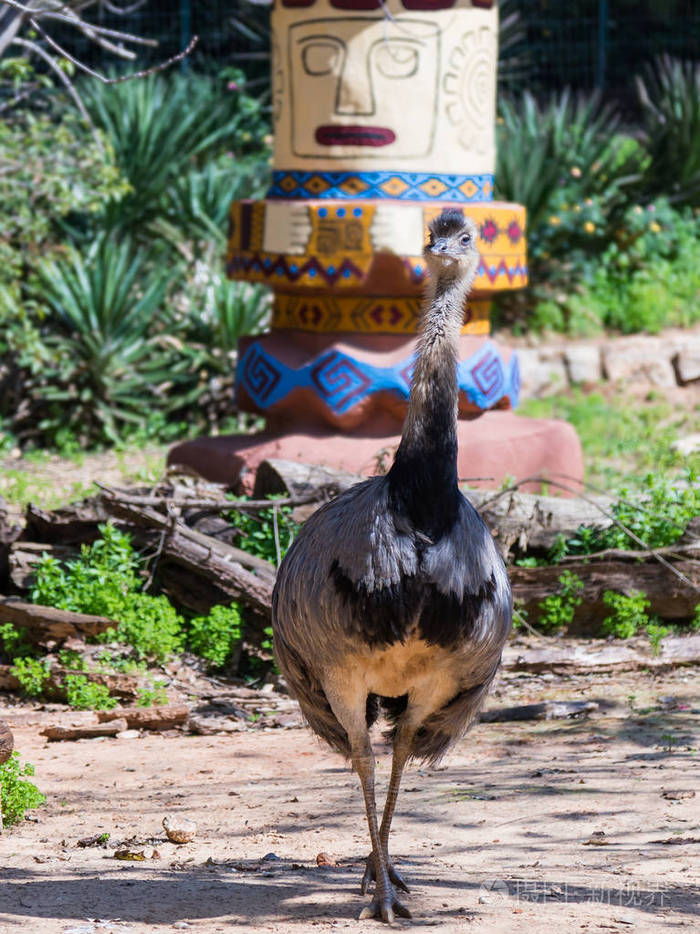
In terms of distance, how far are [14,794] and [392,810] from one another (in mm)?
1311

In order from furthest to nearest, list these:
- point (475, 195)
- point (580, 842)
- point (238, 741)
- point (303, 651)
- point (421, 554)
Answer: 1. point (475, 195)
2. point (238, 741)
3. point (580, 842)
4. point (303, 651)
5. point (421, 554)

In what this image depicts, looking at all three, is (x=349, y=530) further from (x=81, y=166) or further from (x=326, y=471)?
(x=81, y=166)

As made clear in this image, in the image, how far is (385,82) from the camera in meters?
7.61

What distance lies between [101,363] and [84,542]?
4188 millimetres

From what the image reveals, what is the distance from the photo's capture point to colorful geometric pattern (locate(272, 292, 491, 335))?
7.82 meters

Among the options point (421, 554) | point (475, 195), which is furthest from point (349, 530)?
point (475, 195)

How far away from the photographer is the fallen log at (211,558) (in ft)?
20.1

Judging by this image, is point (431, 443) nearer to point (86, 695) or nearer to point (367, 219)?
point (86, 695)

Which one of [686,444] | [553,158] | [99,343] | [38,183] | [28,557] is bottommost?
[28,557]

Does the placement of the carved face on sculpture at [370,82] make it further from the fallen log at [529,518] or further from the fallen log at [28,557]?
the fallen log at [28,557]

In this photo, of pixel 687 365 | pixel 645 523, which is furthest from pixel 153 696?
pixel 687 365

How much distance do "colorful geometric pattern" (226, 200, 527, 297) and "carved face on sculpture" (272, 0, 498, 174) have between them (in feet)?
1.07

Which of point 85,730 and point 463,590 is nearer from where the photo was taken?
point 463,590

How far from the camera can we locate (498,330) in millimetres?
12852
